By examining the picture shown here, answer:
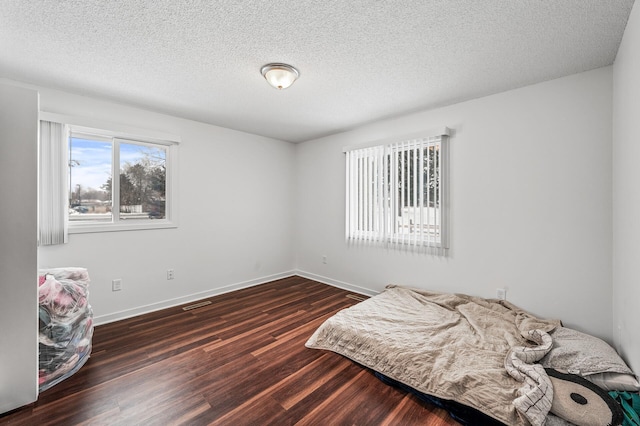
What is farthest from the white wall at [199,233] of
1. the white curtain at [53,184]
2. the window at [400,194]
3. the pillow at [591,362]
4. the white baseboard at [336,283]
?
the pillow at [591,362]

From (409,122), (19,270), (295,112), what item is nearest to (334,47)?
(295,112)

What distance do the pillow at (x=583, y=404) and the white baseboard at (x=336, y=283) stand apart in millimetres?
2344

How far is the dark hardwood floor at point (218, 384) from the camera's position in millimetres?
1663

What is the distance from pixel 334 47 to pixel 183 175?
2.66 metres

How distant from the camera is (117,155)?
10.5ft

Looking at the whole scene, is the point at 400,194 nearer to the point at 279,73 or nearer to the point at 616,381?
the point at 279,73

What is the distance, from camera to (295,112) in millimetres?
3367

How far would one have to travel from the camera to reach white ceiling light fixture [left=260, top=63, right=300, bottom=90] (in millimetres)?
2229

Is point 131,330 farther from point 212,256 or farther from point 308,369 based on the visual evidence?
point 308,369

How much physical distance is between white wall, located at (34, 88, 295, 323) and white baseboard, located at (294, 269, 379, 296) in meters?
0.32

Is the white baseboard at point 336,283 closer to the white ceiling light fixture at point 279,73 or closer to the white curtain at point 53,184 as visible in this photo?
the white ceiling light fixture at point 279,73

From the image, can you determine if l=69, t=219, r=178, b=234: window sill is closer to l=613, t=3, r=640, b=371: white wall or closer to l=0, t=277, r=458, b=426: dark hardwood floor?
l=0, t=277, r=458, b=426: dark hardwood floor

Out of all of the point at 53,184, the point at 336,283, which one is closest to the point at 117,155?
the point at 53,184

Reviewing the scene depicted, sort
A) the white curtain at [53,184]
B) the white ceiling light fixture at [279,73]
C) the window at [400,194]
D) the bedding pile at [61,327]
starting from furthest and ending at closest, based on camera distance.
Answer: the window at [400,194], the white curtain at [53,184], the white ceiling light fixture at [279,73], the bedding pile at [61,327]
